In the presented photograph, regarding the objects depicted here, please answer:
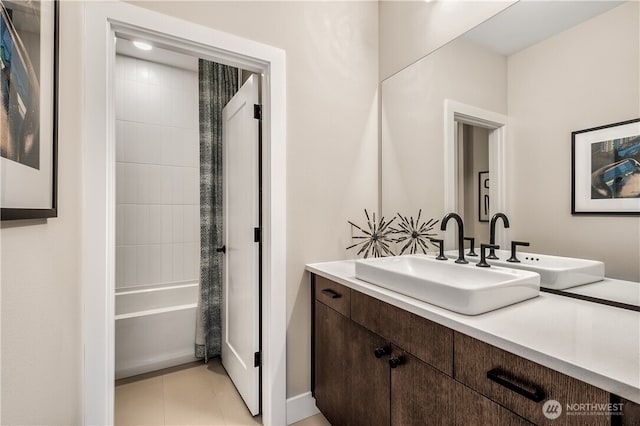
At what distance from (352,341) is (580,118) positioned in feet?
4.18

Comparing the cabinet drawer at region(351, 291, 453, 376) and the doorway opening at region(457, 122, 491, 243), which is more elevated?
the doorway opening at region(457, 122, 491, 243)

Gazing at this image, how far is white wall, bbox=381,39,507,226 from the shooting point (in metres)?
1.43

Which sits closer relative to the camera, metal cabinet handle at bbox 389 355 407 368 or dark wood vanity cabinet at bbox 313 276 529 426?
dark wood vanity cabinet at bbox 313 276 529 426

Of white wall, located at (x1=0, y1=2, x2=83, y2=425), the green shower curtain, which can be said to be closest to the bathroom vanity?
white wall, located at (x1=0, y1=2, x2=83, y2=425)

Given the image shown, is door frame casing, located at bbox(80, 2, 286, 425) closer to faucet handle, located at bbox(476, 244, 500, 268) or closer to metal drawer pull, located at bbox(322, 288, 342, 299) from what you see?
metal drawer pull, located at bbox(322, 288, 342, 299)

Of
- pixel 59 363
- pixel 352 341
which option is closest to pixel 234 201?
pixel 352 341

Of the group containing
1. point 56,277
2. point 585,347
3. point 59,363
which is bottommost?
point 59,363

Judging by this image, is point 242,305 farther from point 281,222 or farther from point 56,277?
point 56,277

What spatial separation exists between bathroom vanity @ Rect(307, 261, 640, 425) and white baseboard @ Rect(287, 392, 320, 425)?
0.32 meters

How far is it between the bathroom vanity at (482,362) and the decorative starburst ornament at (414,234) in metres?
0.56

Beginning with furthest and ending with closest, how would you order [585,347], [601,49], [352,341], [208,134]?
1. [208,134]
2. [352,341]
3. [601,49]
4. [585,347]

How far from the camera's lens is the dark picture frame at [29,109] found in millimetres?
493

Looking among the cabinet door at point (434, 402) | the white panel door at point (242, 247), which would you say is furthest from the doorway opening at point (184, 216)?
the cabinet door at point (434, 402)

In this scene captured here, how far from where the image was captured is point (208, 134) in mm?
2293
